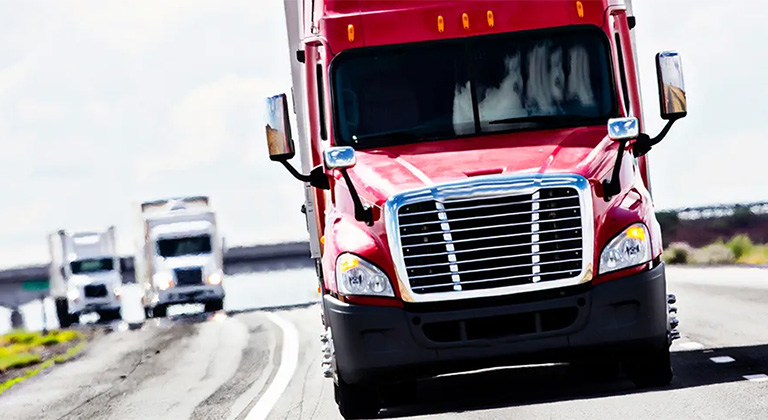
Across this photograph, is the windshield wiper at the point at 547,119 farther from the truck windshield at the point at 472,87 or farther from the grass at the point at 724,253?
the grass at the point at 724,253

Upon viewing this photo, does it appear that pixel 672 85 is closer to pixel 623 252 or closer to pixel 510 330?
pixel 623 252

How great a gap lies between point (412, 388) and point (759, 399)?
288 centimetres

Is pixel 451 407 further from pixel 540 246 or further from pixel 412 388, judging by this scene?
pixel 540 246

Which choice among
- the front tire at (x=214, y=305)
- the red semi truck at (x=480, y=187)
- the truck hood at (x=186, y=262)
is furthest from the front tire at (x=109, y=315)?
the red semi truck at (x=480, y=187)

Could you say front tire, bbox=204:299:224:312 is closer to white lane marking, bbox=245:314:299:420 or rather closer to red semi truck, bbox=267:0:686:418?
white lane marking, bbox=245:314:299:420

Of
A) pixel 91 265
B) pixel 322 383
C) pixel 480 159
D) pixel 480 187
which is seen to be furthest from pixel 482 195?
pixel 91 265

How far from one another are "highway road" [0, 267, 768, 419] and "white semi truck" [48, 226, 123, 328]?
1637cm

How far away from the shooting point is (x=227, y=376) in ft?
63.6

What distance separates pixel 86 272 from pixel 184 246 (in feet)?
23.1

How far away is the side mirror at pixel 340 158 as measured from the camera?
11.1 metres

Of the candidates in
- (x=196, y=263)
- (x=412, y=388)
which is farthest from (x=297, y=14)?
(x=196, y=263)

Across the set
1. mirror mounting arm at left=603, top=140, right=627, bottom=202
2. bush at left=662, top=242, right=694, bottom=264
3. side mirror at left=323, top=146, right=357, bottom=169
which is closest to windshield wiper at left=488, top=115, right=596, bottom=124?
mirror mounting arm at left=603, top=140, right=627, bottom=202

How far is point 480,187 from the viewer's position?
10.5 metres

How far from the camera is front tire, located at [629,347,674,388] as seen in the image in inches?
439
